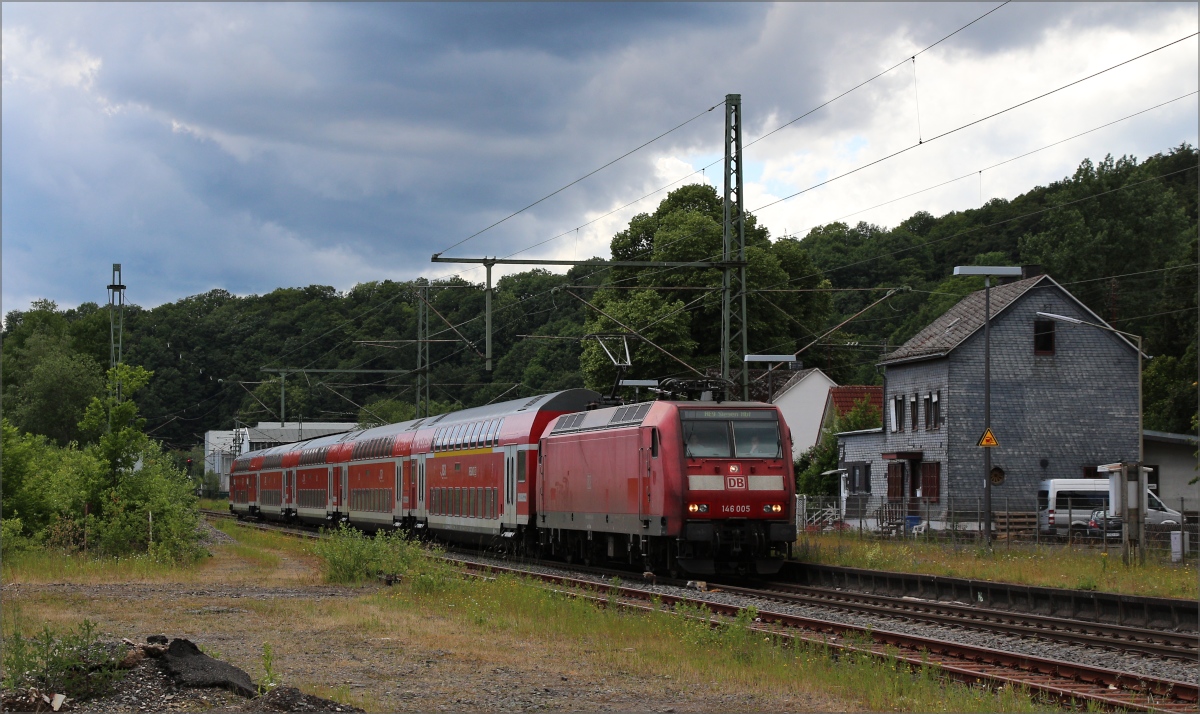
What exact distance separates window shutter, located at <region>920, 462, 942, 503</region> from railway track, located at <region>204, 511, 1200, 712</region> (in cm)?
2776

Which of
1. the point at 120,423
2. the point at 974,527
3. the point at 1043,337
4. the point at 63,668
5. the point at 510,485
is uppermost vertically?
the point at 1043,337

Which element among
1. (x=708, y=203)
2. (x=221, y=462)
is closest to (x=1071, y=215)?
(x=708, y=203)

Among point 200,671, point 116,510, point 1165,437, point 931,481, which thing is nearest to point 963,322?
point 931,481

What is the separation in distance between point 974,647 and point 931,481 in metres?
37.2

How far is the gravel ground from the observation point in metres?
13.4

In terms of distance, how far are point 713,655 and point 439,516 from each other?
968 inches

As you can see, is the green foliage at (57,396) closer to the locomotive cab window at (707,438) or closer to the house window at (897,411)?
the house window at (897,411)

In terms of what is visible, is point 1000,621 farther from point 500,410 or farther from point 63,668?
point 500,410

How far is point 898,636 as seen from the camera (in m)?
14.9

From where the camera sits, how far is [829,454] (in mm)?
61969

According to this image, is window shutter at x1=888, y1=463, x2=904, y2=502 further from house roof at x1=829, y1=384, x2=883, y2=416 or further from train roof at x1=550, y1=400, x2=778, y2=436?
train roof at x1=550, y1=400, x2=778, y2=436

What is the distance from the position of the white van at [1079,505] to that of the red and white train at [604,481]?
1449 centimetres

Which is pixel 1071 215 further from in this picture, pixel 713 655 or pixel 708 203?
pixel 713 655

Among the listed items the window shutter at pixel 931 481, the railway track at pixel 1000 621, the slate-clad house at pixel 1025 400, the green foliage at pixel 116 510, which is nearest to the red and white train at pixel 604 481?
the railway track at pixel 1000 621
